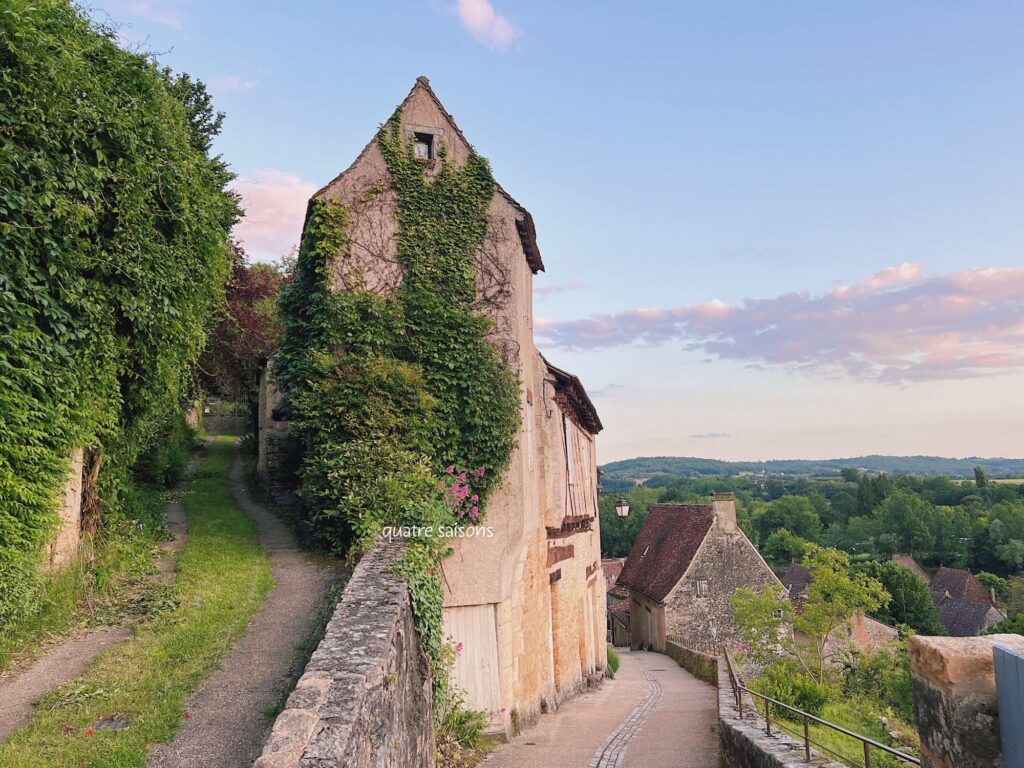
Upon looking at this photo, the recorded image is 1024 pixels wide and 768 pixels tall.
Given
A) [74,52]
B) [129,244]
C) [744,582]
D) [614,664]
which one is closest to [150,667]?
[129,244]

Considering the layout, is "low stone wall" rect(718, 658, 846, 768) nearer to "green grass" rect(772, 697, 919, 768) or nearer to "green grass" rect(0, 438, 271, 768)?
"green grass" rect(772, 697, 919, 768)

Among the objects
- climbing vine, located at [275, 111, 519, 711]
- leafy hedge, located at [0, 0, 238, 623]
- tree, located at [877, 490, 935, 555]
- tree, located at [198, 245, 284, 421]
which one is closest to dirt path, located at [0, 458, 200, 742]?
leafy hedge, located at [0, 0, 238, 623]

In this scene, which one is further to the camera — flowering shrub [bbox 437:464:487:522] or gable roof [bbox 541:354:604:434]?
gable roof [bbox 541:354:604:434]

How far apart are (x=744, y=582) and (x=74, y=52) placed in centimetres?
2766

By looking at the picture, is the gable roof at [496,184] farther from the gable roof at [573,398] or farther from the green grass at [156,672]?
the green grass at [156,672]

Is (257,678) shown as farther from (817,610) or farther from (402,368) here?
(817,610)

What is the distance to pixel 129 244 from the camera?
8250 millimetres

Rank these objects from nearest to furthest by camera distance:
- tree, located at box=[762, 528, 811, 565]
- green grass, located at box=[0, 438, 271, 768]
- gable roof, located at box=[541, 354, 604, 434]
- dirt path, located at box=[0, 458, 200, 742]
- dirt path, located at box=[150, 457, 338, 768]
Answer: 1. green grass, located at box=[0, 438, 271, 768]
2. dirt path, located at box=[150, 457, 338, 768]
3. dirt path, located at box=[0, 458, 200, 742]
4. gable roof, located at box=[541, 354, 604, 434]
5. tree, located at box=[762, 528, 811, 565]

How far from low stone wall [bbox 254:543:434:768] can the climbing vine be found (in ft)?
7.10

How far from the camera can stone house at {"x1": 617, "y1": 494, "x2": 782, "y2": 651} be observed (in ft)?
90.8

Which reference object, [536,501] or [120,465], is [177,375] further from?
[536,501]

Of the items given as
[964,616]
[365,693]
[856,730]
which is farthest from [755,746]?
[964,616]

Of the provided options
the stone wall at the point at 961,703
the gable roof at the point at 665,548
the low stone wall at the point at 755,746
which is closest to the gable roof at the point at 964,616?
the gable roof at the point at 665,548

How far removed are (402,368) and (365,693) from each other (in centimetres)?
666
